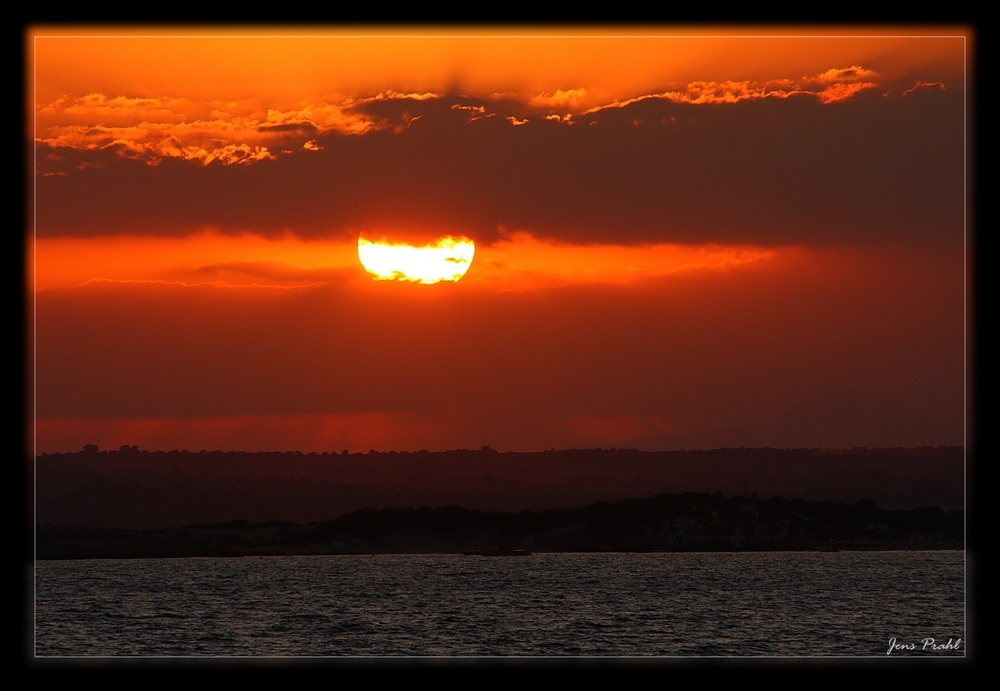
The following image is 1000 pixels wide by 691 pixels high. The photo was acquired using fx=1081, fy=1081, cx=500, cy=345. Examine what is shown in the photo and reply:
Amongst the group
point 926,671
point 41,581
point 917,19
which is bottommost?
point 41,581

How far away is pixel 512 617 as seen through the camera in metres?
90.9

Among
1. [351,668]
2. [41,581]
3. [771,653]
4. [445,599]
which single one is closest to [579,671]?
[351,668]

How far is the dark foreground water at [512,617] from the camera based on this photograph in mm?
Result: 70562

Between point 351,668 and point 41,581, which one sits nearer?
point 351,668

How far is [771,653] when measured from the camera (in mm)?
66500

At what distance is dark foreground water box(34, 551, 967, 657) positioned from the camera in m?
70.6

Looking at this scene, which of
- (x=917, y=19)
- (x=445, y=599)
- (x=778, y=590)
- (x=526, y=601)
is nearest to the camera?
(x=917, y=19)

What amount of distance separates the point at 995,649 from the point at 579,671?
24.9 feet

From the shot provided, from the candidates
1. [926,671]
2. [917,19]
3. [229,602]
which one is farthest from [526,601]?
[917,19]

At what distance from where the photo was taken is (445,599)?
12356cm

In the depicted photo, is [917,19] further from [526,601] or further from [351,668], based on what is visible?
[526,601]

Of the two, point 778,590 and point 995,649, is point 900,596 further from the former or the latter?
point 995,649

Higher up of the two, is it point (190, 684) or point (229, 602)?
point (190, 684)

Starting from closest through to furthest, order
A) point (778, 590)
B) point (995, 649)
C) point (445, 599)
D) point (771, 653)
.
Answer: point (995, 649), point (771, 653), point (445, 599), point (778, 590)
